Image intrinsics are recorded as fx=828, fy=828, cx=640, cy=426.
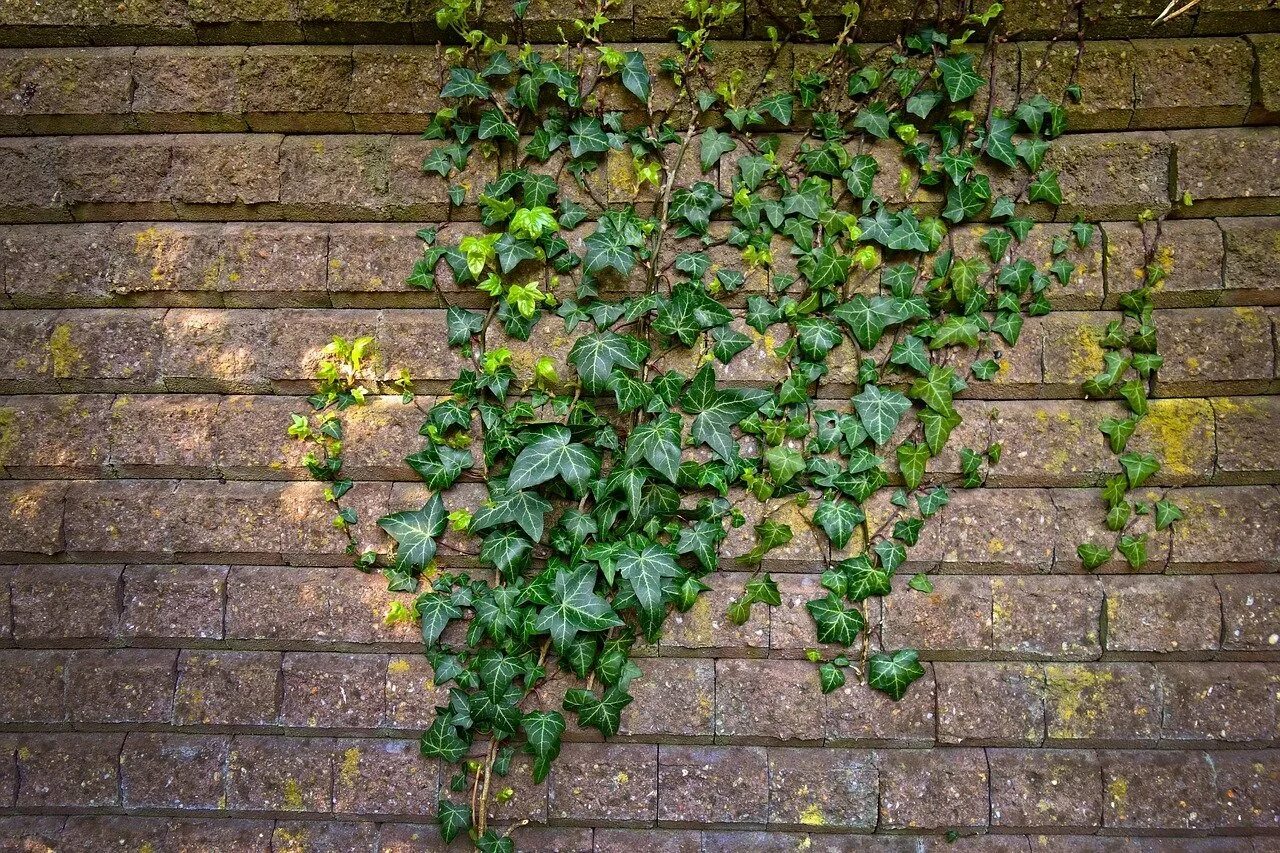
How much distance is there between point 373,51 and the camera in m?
3.29

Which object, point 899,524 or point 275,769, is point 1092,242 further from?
point 275,769

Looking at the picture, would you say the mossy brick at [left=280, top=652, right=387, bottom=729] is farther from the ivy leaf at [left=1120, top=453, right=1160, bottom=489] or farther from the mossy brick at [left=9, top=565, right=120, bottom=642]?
the ivy leaf at [left=1120, top=453, right=1160, bottom=489]

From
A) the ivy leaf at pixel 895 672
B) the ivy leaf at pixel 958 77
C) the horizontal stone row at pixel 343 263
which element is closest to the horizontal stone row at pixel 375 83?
the ivy leaf at pixel 958 77

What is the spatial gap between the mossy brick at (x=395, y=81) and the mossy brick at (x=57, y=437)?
1.61m

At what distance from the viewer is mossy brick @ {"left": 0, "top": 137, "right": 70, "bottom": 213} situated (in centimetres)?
335

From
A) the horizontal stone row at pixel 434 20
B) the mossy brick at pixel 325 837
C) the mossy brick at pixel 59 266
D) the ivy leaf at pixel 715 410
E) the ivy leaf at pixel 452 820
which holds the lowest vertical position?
the mossy brick at pixel 325 837

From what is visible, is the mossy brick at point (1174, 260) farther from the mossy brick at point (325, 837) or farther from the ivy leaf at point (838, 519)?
the mossy brick at point (325, 837)

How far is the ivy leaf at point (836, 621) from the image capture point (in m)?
3.14

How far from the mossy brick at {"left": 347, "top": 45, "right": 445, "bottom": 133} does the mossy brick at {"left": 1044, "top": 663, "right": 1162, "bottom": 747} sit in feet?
11.0

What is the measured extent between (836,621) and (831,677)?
217 millimetres

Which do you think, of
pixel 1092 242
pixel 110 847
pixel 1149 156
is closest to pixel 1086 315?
pixel 1092 242

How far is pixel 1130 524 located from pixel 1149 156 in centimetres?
142

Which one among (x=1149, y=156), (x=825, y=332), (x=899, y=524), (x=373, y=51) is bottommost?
(x=899, y=524)

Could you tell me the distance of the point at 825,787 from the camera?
3197 mm
